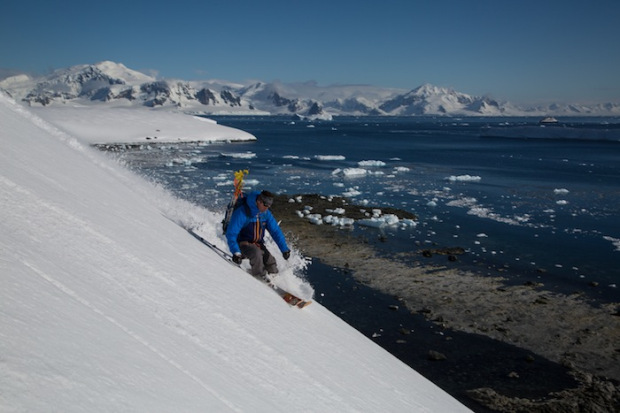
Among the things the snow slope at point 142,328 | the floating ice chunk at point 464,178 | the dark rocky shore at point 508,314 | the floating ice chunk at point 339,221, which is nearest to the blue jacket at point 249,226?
the snow slope at point 142,328

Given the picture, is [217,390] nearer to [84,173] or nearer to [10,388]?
[10,388]

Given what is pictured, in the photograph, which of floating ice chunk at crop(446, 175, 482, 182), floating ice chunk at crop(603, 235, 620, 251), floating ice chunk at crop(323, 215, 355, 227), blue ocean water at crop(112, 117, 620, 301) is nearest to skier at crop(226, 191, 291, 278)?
blue ocean water at crop(112, 117, 620, 301)

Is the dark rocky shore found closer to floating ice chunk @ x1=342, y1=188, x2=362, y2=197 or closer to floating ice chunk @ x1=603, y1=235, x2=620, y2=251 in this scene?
floating ice chunk @ x1=603, y1=235, x2=620, y2=251

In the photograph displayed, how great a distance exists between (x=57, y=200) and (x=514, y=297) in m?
9.61

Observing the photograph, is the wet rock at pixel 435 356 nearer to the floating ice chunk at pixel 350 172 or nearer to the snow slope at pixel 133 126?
the floating ice chunk at pixel 350 172

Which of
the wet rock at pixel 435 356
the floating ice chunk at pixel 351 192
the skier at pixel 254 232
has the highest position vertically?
the skier at pixel 254 232

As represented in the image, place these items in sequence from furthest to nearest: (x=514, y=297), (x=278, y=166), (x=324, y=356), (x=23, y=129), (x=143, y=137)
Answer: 1. (x=143, y=137)
2. (x=278, y=166)
3. (x=514, y=297)
4. (x=23, y=129)
5. (x=324, y=356)

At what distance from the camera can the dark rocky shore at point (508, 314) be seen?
22.7 ft

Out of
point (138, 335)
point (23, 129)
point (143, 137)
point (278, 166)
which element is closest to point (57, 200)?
point (138, 335)

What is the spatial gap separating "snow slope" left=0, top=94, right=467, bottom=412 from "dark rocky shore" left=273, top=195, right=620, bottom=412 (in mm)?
2427

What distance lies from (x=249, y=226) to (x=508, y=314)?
6.33 metres

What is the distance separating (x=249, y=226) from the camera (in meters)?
6.62

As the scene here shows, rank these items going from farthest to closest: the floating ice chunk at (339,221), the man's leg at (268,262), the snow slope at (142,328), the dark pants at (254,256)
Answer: the floating ice chunk at (339,221), the man's leg at (268,262), the dark pants at (254,256), the snow slope at (142,328)

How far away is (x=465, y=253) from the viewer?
13.5 metres
